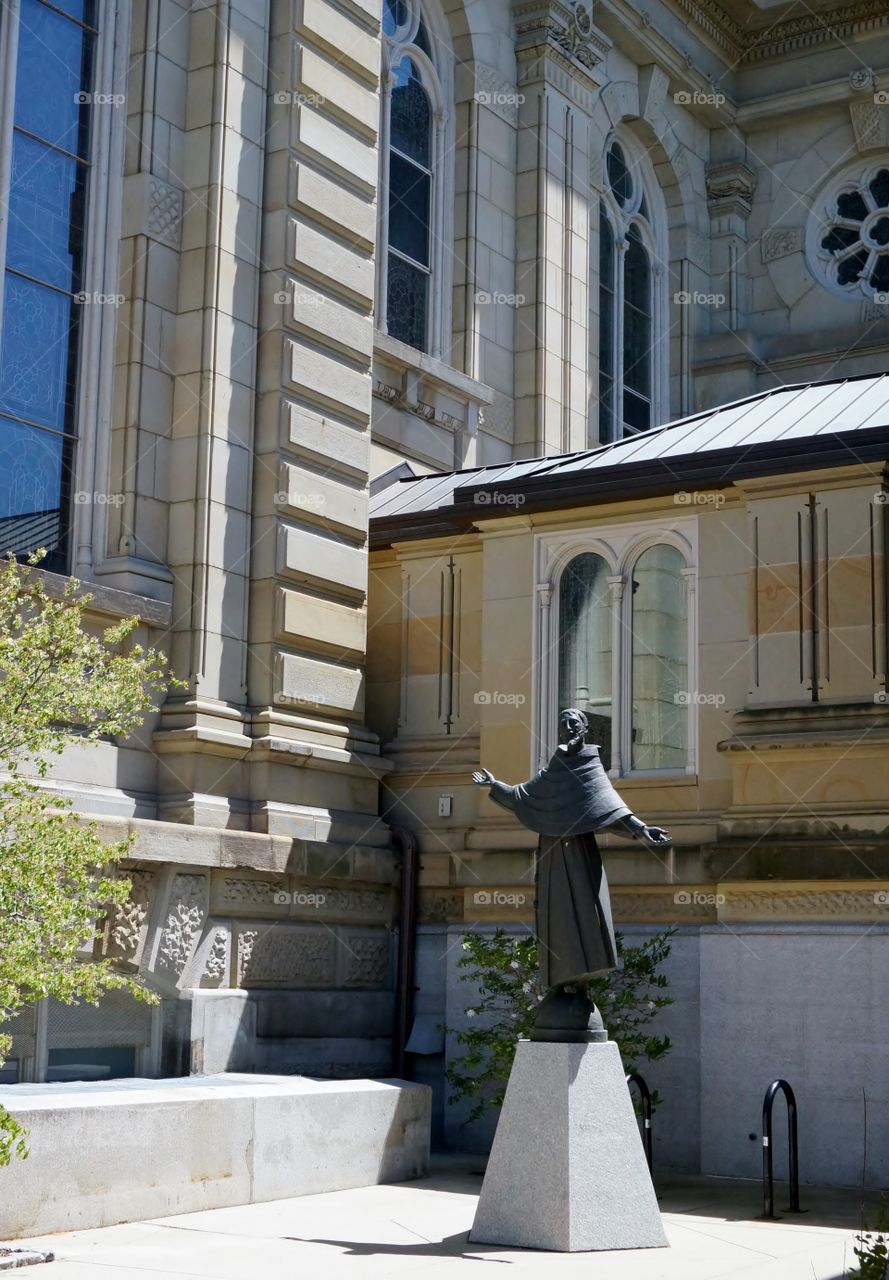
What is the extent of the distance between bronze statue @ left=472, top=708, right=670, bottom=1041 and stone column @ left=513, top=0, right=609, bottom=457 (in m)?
12.4

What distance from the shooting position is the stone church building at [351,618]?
51.3 ft

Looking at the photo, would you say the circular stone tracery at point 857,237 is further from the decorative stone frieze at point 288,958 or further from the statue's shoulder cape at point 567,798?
the statue's shoulder cape at point 567,798

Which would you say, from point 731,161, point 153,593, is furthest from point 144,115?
point 731,161

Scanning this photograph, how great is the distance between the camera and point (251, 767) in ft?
56.2

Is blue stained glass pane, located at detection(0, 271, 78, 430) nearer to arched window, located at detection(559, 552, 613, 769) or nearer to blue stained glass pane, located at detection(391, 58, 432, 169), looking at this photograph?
arched window, located at detection(559, 552, 613, 769)

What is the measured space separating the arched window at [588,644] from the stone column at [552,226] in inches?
283

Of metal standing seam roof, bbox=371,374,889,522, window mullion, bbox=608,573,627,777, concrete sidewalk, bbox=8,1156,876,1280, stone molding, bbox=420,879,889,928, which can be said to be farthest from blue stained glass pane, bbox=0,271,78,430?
concrete sidewalk, bbox=8,1156,876,1280

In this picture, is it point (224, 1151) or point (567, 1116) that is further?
point (224, 1151)

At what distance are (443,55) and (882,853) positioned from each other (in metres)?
14.7

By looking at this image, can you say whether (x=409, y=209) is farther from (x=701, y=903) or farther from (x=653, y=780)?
(x=701, y=903)

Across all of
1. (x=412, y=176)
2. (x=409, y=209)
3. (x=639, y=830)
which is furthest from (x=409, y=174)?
(x=639, y=830)

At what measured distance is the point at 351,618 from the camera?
18531mm

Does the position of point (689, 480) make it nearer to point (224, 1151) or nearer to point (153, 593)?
point (153, 593)

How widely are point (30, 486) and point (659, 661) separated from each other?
6.43 metres
